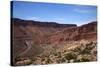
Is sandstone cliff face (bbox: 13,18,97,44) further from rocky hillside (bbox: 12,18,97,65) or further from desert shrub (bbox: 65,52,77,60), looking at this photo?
desert shrub (bbox: 65,52,77,60)

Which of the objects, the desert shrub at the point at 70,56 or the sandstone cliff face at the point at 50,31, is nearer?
the sandstone cliff face at the point at 50,31

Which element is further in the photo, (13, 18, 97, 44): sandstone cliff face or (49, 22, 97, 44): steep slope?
(49, 22, 97, 44): steep slope

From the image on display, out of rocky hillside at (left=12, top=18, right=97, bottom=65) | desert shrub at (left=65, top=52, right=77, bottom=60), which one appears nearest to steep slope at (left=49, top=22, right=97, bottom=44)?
rocky hillside at (left=12, top=18, right=97, bottom=65)

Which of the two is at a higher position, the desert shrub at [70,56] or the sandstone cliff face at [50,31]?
the sandstone cliff face at [50,31]

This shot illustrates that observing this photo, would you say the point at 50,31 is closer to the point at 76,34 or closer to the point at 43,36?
the point at 43,36

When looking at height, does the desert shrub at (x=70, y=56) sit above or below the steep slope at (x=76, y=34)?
below

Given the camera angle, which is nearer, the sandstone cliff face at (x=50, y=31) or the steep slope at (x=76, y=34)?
the sandstone cliff face at (x=50, y=31)

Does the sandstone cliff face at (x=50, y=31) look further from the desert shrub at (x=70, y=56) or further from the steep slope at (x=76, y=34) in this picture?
the desert shrub at (x=70, y=56)

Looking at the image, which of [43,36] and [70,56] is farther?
[70,56]

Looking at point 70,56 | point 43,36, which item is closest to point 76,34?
point 70,56

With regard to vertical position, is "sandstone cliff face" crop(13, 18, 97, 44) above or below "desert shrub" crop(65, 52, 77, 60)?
above

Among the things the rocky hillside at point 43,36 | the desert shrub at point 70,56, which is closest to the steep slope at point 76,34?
the rocky hillside at point 43,36
